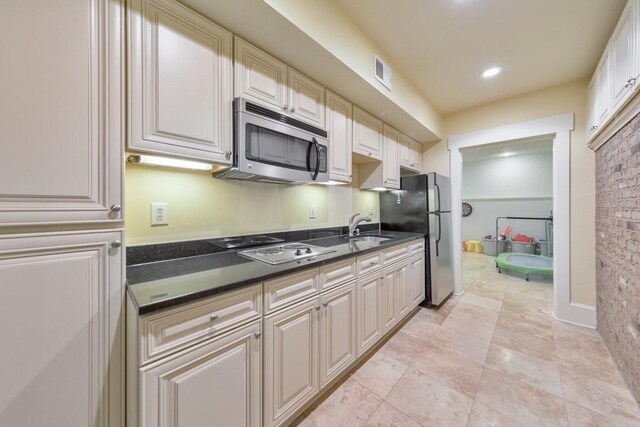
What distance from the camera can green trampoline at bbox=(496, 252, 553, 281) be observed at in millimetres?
3682

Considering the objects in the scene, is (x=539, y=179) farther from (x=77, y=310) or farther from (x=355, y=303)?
(x=77, y=310)

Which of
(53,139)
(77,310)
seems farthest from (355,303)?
(53,139)

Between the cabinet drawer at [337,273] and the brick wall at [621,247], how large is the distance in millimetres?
1705

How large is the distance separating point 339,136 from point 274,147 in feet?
2.34

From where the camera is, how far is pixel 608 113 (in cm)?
171

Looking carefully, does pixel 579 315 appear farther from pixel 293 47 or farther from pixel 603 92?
pixel 293 47

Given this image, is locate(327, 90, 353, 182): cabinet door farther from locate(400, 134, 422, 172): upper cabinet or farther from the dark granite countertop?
locate(400, 134, 422, 172): upper cabinet

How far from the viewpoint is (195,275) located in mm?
1063

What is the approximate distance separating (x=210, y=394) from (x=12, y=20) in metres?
1.42

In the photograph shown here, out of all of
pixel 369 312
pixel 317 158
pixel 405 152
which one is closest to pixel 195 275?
pixel 317 158

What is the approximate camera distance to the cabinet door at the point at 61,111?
2.41ft

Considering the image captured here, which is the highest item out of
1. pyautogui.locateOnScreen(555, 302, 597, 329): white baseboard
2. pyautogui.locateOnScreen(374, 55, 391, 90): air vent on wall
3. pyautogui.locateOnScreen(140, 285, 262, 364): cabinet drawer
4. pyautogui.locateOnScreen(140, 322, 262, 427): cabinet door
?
pyautogui.locateOnScreen(374, 55, 391, 90): air vent on wall

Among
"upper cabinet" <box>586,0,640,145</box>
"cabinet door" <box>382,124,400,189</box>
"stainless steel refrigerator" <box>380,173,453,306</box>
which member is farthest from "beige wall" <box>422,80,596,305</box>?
"cabinet door" <box>382,124,400,189</box>

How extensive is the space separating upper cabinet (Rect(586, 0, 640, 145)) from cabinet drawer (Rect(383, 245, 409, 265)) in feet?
5.50
